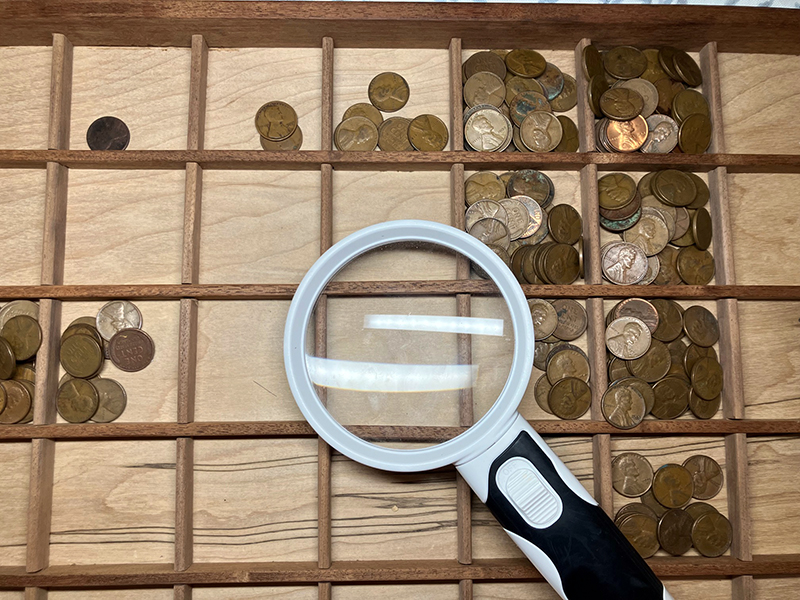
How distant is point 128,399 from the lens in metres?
0.92

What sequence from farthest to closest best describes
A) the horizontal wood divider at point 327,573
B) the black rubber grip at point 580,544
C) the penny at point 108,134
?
the penny at point 108,134 → the horizontal wood divider at point 327,573 → the black rubber grip at point 580,544

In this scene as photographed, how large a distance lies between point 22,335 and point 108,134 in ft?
1.11

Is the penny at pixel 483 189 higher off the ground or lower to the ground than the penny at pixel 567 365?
higher

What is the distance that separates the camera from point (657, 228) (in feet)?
3.13

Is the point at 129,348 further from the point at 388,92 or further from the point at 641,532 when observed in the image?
the point at 641,532

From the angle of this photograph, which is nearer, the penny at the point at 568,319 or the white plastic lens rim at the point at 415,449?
the white plastic lens rim at the point at 415,449

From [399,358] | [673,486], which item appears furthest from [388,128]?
[673,486]

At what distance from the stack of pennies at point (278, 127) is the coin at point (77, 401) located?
46cm

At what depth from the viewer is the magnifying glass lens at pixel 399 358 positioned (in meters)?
0.77

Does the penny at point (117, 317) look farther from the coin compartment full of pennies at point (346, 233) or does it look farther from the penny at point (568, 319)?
the penny at point (568, 319)

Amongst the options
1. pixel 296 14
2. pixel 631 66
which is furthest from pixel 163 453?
pixel 631 66

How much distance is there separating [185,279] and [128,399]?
21cm

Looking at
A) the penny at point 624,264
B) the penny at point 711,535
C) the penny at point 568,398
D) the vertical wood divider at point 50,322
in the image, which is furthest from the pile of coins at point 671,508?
the vertical wood divider at point 50,322

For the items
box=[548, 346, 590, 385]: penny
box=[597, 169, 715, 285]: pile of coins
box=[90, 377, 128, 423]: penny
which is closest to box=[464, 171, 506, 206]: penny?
box=[597, 169, 715, 285]: pile of coins
